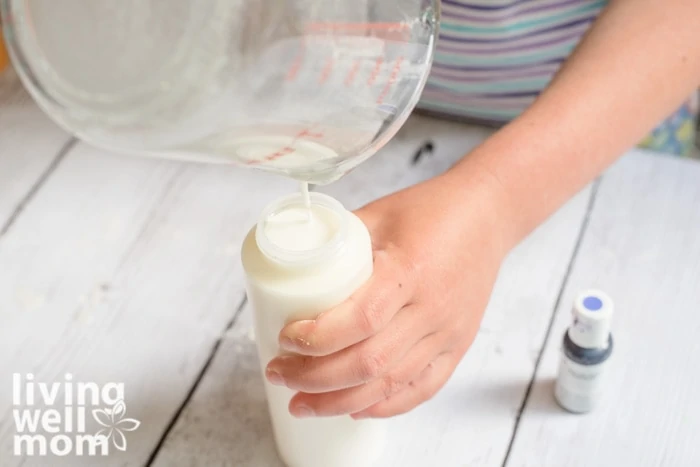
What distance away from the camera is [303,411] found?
45 cm

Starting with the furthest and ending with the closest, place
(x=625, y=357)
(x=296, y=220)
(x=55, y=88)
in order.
Result: (x=625, y=357) < (x=296, y=220) < (x=55, y=88)

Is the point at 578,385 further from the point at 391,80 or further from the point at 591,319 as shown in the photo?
the point at 391,80

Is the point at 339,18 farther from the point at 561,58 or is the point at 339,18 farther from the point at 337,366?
the point at 561,58

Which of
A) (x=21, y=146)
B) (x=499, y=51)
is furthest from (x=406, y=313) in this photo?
(x=21, y=146)

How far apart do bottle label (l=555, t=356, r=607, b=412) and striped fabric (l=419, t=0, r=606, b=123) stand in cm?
28

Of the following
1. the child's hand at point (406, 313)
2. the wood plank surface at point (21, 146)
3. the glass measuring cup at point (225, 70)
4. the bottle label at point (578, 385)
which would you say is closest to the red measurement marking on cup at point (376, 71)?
the glass measuring cup at point (225, 70)

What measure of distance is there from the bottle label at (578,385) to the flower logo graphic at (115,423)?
0.89 ft

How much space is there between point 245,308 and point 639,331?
27 cm

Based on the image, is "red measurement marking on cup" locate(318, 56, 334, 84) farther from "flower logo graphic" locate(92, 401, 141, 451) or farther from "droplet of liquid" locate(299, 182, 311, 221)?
"flower logo graphic" locate(92, 401, 141, 451)

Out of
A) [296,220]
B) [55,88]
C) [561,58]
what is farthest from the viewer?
[561,58]

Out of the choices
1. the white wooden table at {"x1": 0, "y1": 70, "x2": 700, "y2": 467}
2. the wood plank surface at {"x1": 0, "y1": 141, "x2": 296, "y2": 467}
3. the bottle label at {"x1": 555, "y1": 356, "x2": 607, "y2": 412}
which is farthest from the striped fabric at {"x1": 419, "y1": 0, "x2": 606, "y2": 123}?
the bottle label at {"x1": 555, "y1": 356, "x2": 607, "y2": 412}

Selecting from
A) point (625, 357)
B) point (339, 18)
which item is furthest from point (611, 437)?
point (339, 18)

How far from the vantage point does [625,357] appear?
542mm

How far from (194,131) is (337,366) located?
16 cm
